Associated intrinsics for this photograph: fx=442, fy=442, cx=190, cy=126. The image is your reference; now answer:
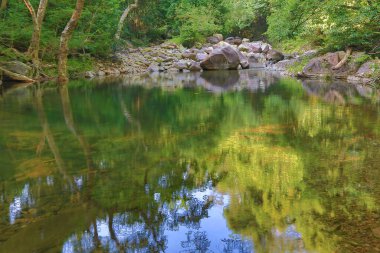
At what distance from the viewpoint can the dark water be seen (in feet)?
11.2

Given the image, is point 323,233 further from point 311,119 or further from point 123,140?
point 311,119

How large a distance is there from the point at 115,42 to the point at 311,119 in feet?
67.0

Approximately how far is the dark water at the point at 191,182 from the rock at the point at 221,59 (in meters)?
19.4

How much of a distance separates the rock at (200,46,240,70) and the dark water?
19379mm

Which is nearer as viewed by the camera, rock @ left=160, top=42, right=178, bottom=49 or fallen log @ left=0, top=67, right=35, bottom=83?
fallen log @ left=0, top=67, right=35, bottom=83

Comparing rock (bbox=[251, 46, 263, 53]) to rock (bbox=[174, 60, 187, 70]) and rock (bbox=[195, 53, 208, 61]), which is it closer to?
rock (bbox=[195, 53, 208, 61])

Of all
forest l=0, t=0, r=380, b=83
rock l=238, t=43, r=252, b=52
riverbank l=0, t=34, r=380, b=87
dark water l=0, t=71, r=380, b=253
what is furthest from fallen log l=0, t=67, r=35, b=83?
rock l=238, t=43, r=252, b=52

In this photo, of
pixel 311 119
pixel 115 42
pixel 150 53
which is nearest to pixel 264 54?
pixel 150 53

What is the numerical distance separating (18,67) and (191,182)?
55.3 feet

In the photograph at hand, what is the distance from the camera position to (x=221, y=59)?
28.7 m

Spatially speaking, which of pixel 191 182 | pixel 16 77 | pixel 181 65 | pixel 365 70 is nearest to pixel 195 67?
pixel 181 65

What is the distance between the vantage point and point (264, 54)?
3453cm

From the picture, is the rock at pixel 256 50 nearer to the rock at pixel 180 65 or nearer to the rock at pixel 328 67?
the rock at pixel 180 65

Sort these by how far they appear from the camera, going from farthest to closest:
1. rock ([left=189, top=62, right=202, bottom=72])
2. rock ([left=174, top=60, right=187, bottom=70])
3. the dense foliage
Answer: rock ([left=174, top=60, right=187, bottom=70]) → rock ([left=189, top=62, right=202, bottom=72]) → the dense foliage
